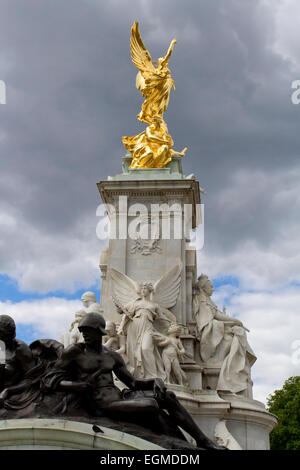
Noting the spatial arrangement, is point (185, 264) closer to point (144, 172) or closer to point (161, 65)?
point (144, 172)

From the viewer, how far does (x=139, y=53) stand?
20.1 meters

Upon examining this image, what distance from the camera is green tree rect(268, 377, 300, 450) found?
1226 inches

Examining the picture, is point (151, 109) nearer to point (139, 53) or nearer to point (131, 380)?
point (139, 53)

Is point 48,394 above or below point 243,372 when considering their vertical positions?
below

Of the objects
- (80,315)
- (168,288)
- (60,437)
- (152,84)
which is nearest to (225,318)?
(168,288)

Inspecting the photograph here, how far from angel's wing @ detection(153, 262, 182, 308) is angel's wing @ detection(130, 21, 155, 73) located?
276 inches

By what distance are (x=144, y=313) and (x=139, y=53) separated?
9.19m

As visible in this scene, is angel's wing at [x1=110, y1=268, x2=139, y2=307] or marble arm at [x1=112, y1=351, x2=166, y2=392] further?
angel's wing at [x1=110, y1=268, x2=139, y2=307]

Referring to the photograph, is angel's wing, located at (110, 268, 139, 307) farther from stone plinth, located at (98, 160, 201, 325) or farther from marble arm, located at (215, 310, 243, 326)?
marble arm, located at (215, 310, 243, 326)

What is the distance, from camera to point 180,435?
7.25m

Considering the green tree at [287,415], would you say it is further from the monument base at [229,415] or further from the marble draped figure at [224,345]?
the monument base at [229,415]

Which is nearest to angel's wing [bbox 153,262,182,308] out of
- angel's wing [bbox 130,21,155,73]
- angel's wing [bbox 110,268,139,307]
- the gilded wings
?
angel's wing [bbox 110,268,139,307]
